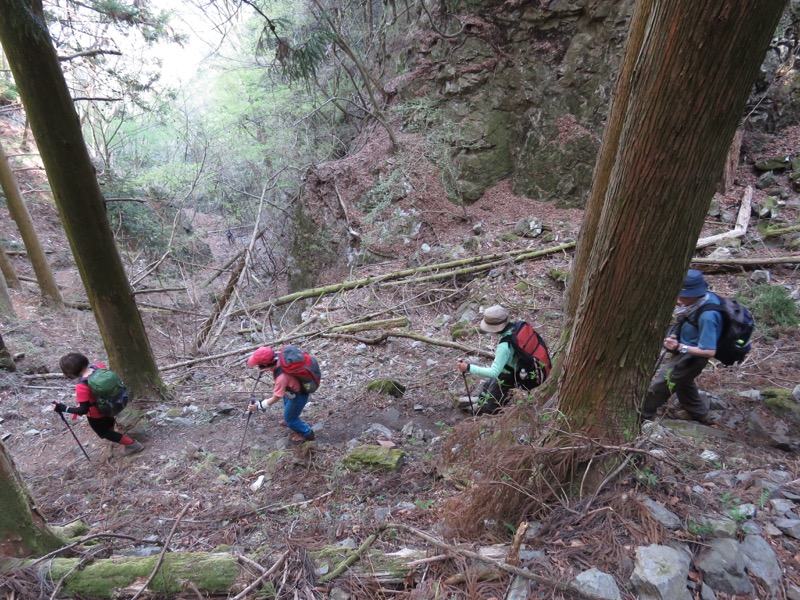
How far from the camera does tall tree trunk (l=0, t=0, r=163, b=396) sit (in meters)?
4.10

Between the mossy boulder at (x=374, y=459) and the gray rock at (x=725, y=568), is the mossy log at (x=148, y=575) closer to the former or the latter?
the mossy boulder at (x=374, y=459)

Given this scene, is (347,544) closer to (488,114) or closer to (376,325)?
(376,325)

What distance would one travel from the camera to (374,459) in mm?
4070

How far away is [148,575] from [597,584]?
2402 mm

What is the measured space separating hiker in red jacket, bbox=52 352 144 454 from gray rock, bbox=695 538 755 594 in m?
5.27

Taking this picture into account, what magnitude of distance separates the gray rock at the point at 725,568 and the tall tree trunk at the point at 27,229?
532 inches

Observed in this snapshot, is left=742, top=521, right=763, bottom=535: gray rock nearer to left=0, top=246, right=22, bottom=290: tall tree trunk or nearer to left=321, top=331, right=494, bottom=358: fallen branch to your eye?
left=321, top=331, right=494, bottom=358: fallen branch

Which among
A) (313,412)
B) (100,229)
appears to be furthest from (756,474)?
(100,229)

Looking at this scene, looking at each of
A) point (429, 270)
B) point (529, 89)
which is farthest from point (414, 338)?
point (529, 89)

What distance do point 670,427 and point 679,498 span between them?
5.44 ft

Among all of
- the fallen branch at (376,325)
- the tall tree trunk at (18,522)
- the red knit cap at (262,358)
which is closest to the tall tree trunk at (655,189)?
the red knit cap at (262,358)

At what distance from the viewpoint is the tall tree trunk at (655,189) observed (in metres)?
1.71

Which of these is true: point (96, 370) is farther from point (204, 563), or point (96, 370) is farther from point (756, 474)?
point (756, 474)

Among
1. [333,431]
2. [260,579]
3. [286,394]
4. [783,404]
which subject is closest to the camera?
[260,579]
